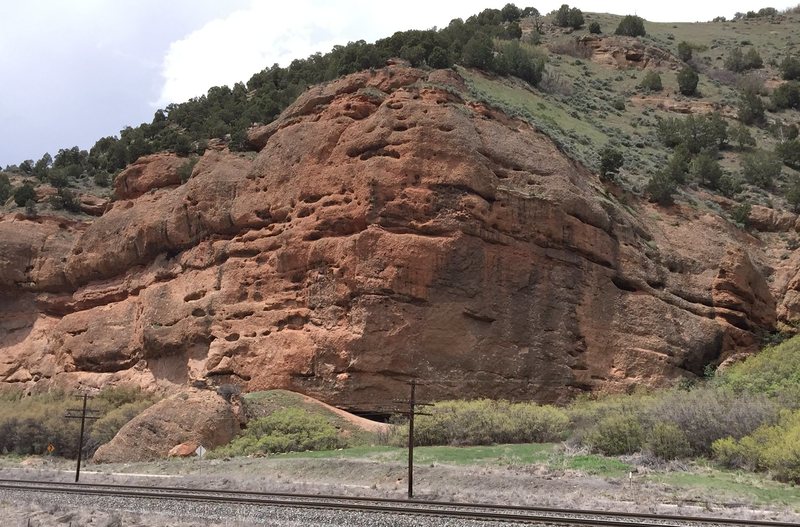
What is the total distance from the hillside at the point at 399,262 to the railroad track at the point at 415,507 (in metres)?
9.50

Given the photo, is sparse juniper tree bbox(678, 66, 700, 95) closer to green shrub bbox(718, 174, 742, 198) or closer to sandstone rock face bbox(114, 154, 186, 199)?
green shrub bbox(718, 174, 742, 198)

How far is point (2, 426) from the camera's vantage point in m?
28.0

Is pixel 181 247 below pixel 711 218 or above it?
below

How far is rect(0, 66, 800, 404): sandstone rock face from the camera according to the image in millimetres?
25672

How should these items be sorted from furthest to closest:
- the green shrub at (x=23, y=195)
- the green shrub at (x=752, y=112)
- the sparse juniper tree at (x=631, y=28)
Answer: the sparse juniper tree at (x=631, y=28), the green shrub at (x=752, y=112), the green shrub at (x=23, y=195)

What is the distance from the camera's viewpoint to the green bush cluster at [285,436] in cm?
2270

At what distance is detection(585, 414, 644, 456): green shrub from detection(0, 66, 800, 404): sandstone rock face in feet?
18.2

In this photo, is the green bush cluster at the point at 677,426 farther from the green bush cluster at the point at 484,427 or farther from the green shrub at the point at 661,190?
the green shrub at the point at 661,190

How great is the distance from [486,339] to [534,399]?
8.43 feet

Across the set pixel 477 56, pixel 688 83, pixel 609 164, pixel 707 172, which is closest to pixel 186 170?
pixel 477 56

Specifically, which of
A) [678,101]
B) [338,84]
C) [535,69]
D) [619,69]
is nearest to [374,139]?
[338,84]

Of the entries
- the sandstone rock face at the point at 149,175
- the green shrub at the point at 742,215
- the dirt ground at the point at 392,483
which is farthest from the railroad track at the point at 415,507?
the green shrub at the point at 742,215

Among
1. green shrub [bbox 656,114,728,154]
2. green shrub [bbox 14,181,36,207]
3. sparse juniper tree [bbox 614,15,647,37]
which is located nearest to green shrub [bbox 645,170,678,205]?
green shrub [bbox 656,114,728,154]

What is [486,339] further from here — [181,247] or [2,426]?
[2,426]
